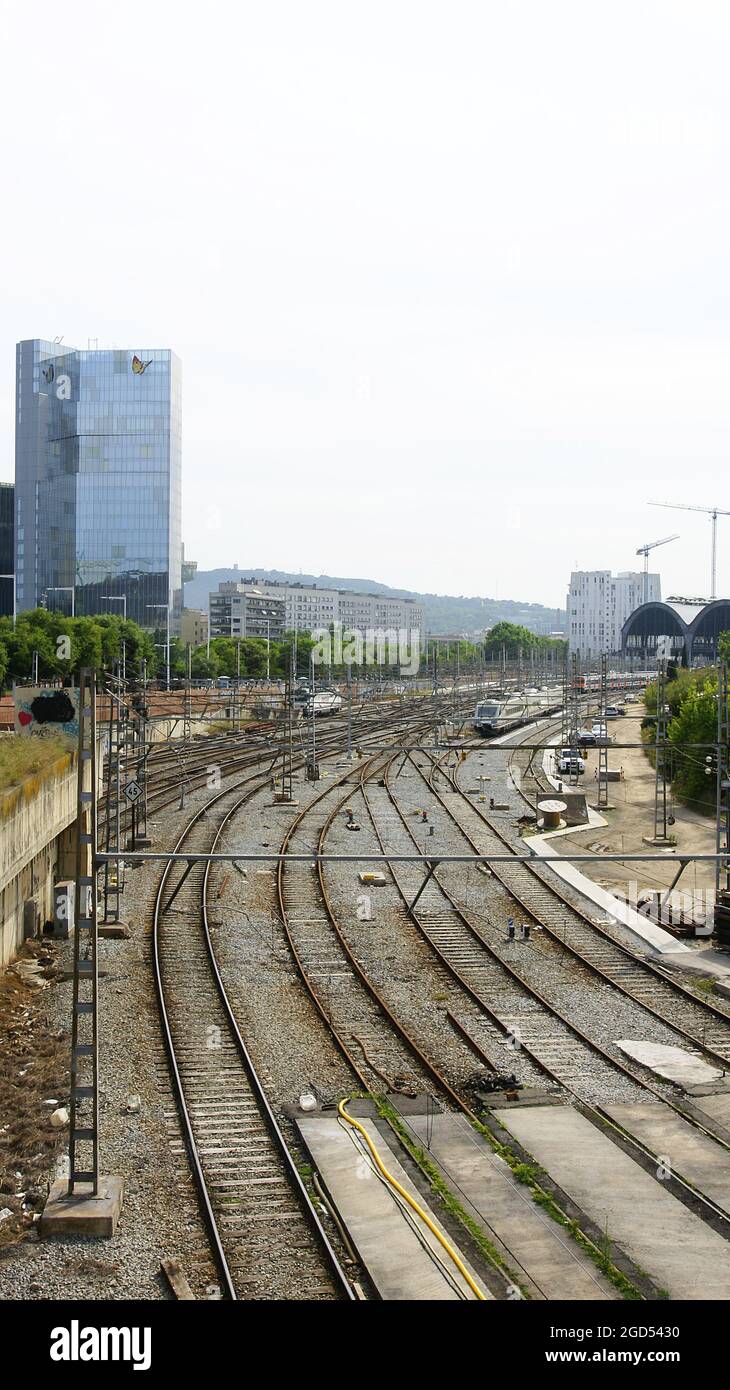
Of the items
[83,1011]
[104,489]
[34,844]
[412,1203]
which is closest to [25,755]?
[34,844]

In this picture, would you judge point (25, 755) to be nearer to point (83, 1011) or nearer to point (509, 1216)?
point (83, 1011)

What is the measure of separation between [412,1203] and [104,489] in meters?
117

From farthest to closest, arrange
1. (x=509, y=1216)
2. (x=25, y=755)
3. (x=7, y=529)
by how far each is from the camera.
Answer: (x=7, y=529) < (x=25, y=755) < (x=509, y=1216)

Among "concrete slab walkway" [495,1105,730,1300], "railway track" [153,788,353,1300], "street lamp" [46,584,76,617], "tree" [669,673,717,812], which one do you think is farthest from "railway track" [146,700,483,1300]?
"street lamp" [46,584,76,617]

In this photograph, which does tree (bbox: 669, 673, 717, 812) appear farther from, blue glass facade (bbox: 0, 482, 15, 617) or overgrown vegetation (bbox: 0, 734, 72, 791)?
blue glass facade (bbox: 0, 482, 15, 617)

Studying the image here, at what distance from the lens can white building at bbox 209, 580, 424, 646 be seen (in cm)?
17162

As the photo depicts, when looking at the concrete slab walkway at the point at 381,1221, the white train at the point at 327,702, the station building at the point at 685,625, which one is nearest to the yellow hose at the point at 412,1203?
the concrete slab walkway at the point at 381,1221

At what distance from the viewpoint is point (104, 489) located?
119688 mm

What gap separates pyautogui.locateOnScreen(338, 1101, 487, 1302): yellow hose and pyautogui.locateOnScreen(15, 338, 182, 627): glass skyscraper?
108 metres

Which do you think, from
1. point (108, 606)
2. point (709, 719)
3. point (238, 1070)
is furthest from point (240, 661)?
point (238, 1070)

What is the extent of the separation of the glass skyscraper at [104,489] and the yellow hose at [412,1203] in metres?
108

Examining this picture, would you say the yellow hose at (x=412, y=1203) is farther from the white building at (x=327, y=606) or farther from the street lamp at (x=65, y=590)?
the white building at (x=327, y=606)

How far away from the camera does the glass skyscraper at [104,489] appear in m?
118
